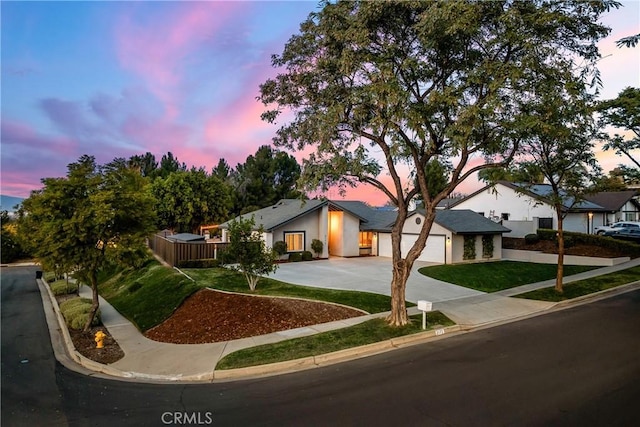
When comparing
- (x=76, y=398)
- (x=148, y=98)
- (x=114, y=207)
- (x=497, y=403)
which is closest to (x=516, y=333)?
(x=497, y=403)

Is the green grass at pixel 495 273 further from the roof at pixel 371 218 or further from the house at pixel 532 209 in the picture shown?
the house at pixel 532 209

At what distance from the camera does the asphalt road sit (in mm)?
6168

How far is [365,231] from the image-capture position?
3209 cm

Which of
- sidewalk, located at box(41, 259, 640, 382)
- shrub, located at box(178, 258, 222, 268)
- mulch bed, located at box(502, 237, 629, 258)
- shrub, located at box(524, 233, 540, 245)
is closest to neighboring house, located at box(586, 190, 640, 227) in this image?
shrub, located at box(524, 233, 540, 245)

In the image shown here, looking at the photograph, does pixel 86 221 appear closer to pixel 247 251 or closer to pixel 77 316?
pixel 77 316

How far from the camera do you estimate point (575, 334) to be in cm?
1105

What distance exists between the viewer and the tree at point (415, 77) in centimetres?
974

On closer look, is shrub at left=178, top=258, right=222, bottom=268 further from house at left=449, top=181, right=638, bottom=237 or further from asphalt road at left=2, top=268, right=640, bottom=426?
house at left=449, top=181, right=638, bottom=237

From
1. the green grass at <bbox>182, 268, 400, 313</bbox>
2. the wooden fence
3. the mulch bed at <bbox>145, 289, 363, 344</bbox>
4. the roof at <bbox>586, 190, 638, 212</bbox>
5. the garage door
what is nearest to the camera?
the mulch bed at <bbox>145, 289, 363, 344</bbox>

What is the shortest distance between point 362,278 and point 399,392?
13.3 m

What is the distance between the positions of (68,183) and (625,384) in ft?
50.2

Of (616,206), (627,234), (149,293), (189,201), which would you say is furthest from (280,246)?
(616,206)

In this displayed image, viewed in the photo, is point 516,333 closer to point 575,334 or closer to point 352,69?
point 575,334

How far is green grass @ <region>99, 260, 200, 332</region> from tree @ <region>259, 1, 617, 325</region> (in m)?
8.02
